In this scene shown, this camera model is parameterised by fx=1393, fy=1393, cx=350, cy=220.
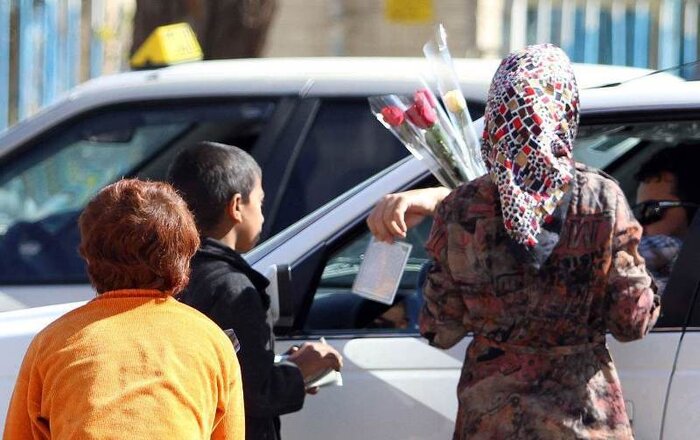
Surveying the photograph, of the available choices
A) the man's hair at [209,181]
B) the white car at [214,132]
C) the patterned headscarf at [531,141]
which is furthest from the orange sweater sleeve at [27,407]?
the white car at [214,132]

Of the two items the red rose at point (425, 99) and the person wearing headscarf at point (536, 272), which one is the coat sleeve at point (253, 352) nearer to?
the person wearing headscarf at point (536, 272)

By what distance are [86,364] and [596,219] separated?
107cm

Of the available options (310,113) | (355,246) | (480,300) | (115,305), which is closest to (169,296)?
(115,305)

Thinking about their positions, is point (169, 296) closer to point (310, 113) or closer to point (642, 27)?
point (310, 113)

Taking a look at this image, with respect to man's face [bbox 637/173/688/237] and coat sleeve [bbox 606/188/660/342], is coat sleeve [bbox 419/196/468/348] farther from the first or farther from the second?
man's face [bbox 637/173/688/237]

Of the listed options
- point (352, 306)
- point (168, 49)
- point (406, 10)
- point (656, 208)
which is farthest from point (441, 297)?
point (406, 10)

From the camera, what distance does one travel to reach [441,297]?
288 cm

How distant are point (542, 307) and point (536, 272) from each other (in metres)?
0.07

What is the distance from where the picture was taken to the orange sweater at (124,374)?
2.42 metres

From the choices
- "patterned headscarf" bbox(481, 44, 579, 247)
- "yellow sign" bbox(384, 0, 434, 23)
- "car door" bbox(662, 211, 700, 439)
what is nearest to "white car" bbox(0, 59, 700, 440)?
"car door" bbox(662, 211, 700, 439)

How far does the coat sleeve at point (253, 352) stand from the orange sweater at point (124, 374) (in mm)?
467

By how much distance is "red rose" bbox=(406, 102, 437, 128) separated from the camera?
10.6ft

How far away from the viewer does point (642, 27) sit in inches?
429

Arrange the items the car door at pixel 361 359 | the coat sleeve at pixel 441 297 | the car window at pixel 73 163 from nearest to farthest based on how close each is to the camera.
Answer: the coat sleeve at pixel 441 297
the car door at pixel 361 359
the car window at pixel 73 163
